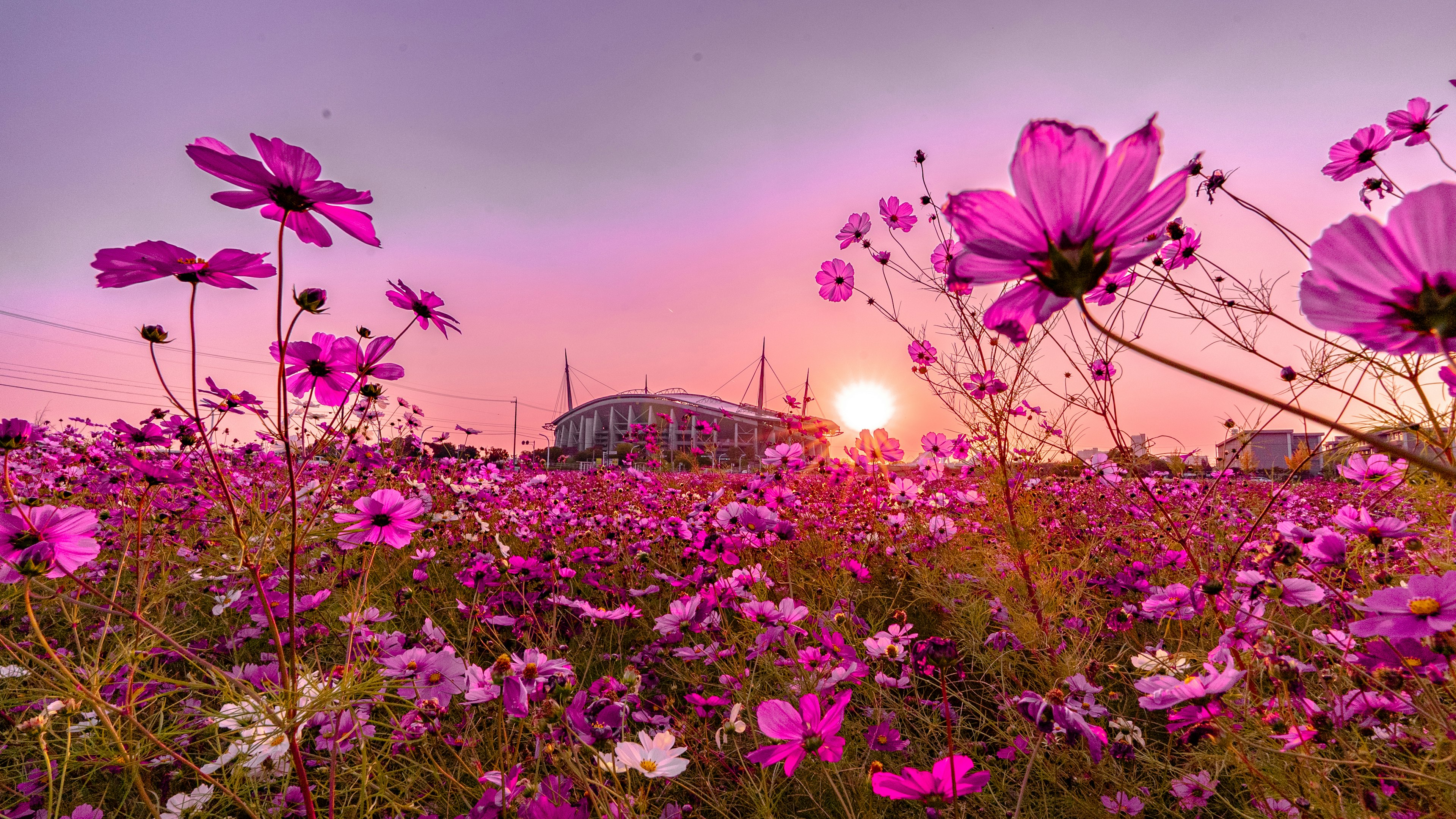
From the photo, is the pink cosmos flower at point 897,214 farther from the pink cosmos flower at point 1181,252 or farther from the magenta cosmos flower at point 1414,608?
the magenta cosmos flower at point 1414,608

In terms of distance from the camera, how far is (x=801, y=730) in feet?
2.45

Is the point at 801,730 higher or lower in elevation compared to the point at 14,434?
lower

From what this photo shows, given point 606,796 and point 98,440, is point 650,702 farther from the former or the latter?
point 98,440

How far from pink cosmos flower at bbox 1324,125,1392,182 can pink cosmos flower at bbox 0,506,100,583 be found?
2.48 m

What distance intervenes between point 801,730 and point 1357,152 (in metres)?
1.90

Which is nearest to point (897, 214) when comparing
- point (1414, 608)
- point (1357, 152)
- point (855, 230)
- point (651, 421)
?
point (855, 230)

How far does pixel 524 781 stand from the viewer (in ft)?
2.94

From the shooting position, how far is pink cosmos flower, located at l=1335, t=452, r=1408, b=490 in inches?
49.4

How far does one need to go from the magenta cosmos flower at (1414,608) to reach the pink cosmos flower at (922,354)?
1.51 metres

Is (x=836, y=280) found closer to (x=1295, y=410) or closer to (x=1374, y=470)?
(x=1374, y=470)

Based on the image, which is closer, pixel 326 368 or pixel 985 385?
pixel 326 368

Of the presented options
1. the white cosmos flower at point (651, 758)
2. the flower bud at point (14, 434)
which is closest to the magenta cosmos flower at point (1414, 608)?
the white cosmos flower at point (651, 758)

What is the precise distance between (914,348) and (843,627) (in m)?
1.05

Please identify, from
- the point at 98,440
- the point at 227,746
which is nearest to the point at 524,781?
the point at 227,746
